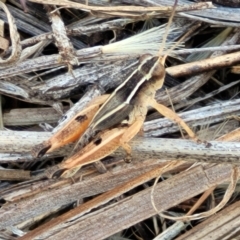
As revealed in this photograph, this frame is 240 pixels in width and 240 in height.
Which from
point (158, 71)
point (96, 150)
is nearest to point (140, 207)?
point (96, 150)

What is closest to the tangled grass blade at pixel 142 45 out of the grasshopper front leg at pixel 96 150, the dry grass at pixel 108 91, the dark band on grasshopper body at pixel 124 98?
the dry grass at pixel 108 91

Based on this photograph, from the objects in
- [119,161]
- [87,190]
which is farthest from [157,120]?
[87,190]

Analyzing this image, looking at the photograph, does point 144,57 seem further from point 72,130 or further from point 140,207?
point 140,207

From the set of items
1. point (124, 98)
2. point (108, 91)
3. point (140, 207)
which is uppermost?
point (108, 91)

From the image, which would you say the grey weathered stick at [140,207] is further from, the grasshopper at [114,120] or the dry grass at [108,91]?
the grasshopper at [114,120]

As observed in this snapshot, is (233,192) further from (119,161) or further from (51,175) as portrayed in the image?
(51,175)

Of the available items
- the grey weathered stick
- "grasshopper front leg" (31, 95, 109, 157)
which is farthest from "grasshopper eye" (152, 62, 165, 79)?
the grey weathered stick

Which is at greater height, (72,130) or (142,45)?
(142,45)
